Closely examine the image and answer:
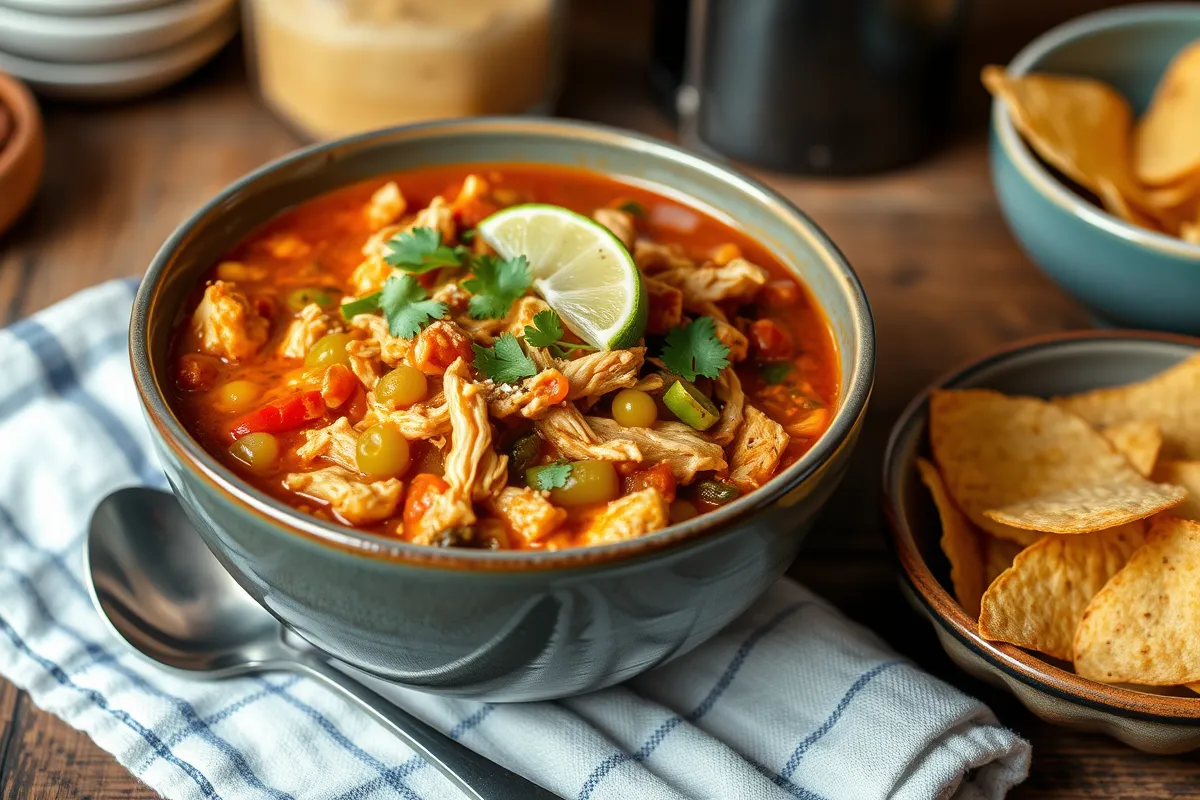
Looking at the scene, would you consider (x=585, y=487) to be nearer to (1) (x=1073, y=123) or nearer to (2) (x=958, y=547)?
(2) (x=958, y=547)

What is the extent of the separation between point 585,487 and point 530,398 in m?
0.21

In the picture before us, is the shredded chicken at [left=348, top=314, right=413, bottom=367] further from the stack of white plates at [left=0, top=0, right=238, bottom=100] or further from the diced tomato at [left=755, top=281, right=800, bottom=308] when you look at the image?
the stack of white plates at [left=0, top=0, right=238, bottom=100]

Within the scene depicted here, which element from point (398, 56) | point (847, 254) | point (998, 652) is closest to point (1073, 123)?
point (847, 254)

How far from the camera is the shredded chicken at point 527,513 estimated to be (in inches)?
93.6

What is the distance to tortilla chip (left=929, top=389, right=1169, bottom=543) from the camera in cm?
302

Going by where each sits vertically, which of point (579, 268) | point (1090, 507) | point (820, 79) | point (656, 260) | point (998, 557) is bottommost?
point (998, 557)

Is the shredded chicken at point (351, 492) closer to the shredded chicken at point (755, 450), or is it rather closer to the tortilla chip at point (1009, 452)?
the shredded chicken at point (755, 450)

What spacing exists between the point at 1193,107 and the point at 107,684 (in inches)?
134

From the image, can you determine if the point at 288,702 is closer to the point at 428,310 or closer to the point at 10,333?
the point at 428,310

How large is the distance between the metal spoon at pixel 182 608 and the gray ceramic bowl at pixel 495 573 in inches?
5.6

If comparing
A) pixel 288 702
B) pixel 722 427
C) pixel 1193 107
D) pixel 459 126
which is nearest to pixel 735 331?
pixel 722 427

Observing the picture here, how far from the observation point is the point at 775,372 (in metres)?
2.87

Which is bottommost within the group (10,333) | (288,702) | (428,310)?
(288,702)

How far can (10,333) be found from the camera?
3.45m
